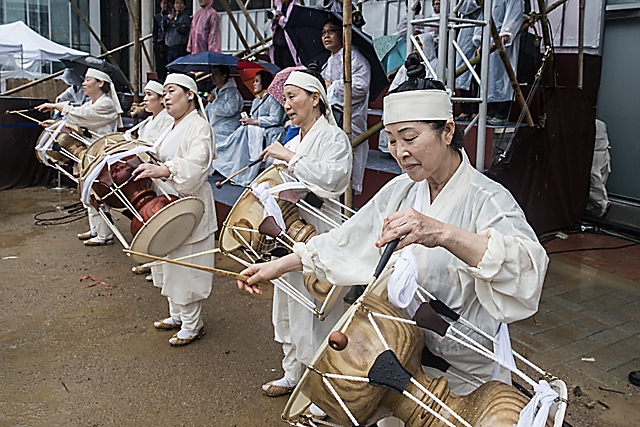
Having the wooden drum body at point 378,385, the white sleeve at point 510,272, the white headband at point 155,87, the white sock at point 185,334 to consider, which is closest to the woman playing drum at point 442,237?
the white sleeve at point 510,272

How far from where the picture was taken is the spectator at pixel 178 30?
9.06 meters

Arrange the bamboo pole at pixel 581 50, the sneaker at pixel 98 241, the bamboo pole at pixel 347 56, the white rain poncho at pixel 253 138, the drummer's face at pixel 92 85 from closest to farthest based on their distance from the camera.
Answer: the bamboo pole at pixel 347 56, the bamboo pole at pixel 581 50, the sneaker at pixel 98 241, the drummer's face at pixel 92 85, the white rain poncho at pixel 253 138

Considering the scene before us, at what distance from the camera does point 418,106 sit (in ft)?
5.78

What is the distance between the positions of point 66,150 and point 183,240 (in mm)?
3106

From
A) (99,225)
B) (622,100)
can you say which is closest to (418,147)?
(99,225)

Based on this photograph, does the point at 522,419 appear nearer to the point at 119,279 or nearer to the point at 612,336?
the point at 612,336

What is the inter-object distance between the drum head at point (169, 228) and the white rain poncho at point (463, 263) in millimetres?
1426

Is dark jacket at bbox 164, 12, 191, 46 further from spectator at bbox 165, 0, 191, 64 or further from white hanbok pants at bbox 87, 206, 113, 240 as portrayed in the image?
white hanbok pants at bbox 87, 206, 113, 240

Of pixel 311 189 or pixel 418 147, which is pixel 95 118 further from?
pixel 418 147

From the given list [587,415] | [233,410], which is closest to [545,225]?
[587,415]

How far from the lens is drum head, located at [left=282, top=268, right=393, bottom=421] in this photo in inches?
66.8

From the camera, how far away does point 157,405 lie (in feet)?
10.3

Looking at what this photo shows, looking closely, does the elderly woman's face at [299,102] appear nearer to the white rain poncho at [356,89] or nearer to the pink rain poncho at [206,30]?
the white rain poncho at [356,89]

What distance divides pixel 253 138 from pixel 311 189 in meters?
4.11
